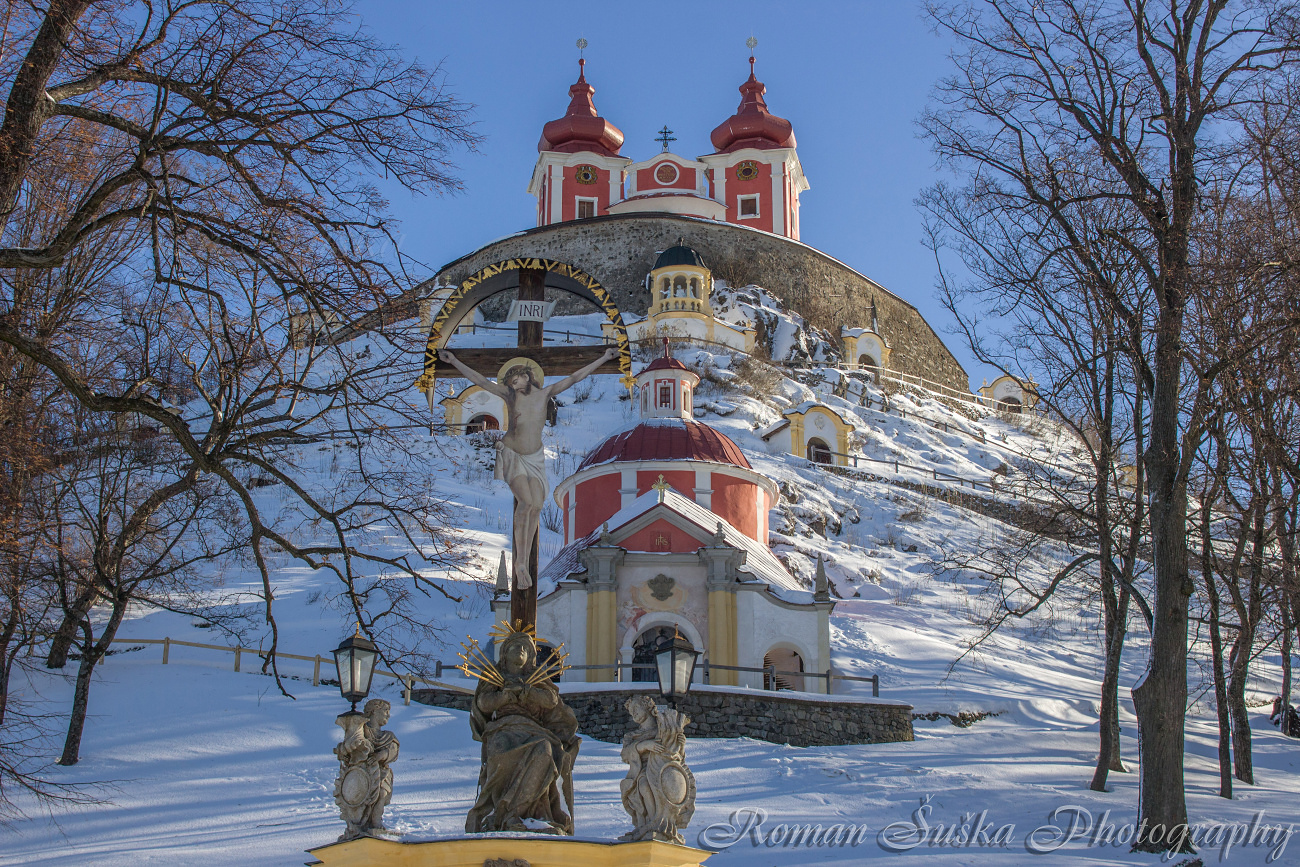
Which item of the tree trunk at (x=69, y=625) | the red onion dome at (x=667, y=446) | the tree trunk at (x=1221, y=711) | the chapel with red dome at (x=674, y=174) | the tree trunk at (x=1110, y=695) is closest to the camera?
the tree trunk at (x=69, y=625)

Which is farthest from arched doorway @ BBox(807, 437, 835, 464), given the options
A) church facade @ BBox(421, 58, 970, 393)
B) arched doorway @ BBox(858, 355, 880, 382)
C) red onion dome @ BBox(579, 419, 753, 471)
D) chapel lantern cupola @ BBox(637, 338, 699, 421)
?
red onion dome @ BBox(579, 419, 753, 471)

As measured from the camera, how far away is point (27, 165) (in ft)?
24.6

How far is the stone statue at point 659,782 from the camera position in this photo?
7.30 meters

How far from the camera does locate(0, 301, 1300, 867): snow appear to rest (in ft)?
41.5

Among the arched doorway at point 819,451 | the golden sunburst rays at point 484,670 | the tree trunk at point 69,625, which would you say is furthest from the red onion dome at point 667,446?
the arched doorway at point 819,451

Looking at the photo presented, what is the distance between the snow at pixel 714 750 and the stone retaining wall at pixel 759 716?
2.13 feet

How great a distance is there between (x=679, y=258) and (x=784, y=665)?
3652 centimetres

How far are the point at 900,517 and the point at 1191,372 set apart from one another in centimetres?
3173

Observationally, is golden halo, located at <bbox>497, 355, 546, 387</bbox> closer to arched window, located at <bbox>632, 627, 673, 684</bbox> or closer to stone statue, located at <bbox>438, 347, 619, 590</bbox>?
stone statue, located at <bbox>438, 347, 619, 590</bbox>

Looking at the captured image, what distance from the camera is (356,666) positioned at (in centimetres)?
865

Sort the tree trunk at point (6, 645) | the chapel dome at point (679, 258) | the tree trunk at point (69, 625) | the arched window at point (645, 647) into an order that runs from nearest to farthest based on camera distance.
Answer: the tree trunk at point (6, 645) → the tree trunk at point (69, 625) → the arched window at point (645, 647) → the chapel dome at point (679, 258)

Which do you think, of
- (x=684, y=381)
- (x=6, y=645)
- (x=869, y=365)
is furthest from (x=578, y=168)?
(x=6, y=645)

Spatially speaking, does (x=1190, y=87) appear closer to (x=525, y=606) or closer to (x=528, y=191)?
(x=525, y=606)

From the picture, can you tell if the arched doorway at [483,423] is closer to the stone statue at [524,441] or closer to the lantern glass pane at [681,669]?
the stone statue at [524,441]
